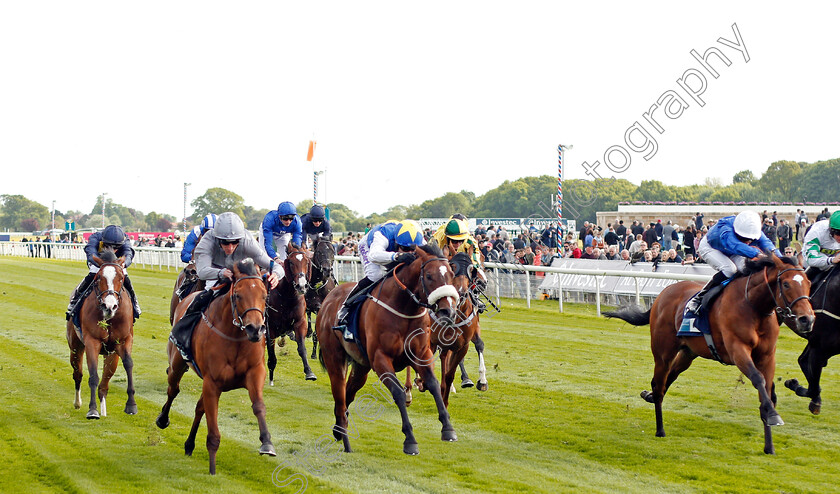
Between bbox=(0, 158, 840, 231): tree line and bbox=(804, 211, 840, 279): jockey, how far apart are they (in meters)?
4.22

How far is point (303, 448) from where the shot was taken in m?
6.04

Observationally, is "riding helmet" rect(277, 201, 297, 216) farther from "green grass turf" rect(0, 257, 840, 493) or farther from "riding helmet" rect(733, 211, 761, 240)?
"riding helmet" rect(733, 211, 761, 240)

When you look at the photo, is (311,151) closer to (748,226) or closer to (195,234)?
(195,234)

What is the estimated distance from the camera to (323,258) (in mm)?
9477

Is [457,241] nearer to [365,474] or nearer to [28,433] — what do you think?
[365,474]

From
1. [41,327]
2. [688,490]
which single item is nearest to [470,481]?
[688,490]

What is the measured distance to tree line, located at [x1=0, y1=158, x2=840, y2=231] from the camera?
2703cm

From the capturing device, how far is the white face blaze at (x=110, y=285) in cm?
714

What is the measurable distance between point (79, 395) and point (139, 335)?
17.7 feet

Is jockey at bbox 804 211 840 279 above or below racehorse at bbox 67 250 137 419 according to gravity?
above

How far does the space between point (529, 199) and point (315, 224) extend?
18.3m

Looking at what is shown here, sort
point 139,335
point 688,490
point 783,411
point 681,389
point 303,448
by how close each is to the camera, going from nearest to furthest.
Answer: point 688,490 → point 303,448 → point 783,411 → point 681,389 → point 139,335

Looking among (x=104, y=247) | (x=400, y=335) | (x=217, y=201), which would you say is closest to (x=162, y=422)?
(x=400, y=335)

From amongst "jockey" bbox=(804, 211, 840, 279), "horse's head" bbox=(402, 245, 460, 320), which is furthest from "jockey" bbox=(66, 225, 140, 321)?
"jockey" bbox=(804, 211, 840, 279)
